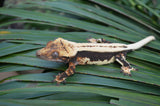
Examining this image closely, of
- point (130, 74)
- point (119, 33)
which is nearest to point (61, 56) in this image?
point (130, 74)

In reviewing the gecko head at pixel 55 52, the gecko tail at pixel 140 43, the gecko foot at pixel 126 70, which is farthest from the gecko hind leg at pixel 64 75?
the gecko tail at pixel 140 43

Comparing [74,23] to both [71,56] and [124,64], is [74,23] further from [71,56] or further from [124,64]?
[124,64]

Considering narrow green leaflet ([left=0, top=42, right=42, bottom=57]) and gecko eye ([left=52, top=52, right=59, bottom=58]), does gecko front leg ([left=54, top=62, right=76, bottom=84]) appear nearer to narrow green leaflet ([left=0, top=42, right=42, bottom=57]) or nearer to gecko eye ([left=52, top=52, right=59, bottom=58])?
gecko eye ([left=52, top=52, right=59, bottom=58])

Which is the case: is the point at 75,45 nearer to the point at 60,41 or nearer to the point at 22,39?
the point at 60,41

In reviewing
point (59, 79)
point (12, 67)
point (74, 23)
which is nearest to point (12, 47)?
point (12, 67)

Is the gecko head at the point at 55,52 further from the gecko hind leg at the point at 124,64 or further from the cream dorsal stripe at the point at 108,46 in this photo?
the gecko hind leg at the point at 124,64

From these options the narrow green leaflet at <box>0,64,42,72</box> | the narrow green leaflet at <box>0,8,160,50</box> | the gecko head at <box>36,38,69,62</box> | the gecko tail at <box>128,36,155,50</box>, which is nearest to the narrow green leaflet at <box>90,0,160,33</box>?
the gecko tail at <box>128,36,155,50</box>
